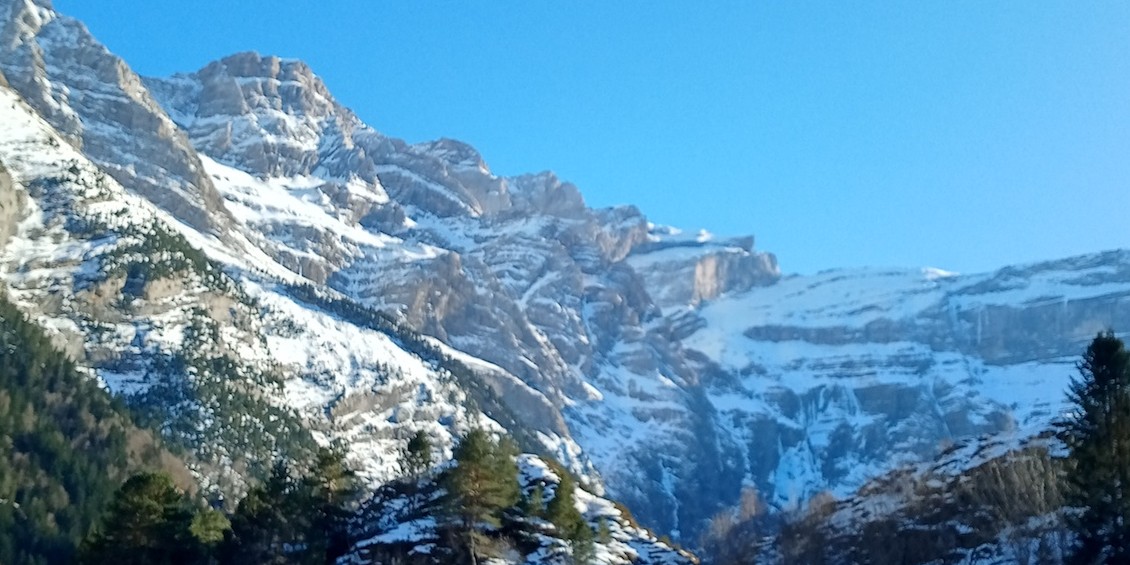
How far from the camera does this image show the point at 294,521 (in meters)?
73.4

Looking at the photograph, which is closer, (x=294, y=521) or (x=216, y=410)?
(x=294, y=521)

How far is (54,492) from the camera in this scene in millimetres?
133250

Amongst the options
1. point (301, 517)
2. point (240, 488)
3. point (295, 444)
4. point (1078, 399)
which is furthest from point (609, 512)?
point (295, 444)

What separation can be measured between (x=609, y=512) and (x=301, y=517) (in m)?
19.8

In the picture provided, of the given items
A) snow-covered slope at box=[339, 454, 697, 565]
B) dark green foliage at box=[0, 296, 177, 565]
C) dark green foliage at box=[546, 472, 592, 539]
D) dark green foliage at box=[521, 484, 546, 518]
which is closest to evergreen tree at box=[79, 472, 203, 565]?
snow-covered slope at box=[339, 454, 697, 565]

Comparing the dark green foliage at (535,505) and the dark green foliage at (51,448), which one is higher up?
the dark green foliage at (51,448)

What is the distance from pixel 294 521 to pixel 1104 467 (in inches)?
1856

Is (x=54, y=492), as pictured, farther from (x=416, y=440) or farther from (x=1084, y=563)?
(x=1084, y=563)

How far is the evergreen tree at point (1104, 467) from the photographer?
2112 inches

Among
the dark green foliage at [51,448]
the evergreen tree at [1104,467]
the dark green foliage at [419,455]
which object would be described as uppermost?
the dark green foliage at [51,448]

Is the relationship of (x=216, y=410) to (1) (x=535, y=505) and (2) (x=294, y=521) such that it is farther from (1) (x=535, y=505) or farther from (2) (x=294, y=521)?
(1) (x=535, y=505)

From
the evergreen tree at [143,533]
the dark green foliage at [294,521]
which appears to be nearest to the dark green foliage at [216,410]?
the dark green foliage at [294,521]

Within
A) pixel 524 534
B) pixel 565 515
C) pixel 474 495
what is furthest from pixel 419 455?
pixel 565 515

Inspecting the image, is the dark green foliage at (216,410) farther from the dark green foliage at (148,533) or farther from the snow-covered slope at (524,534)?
the snow-covered slope at (524,534)
